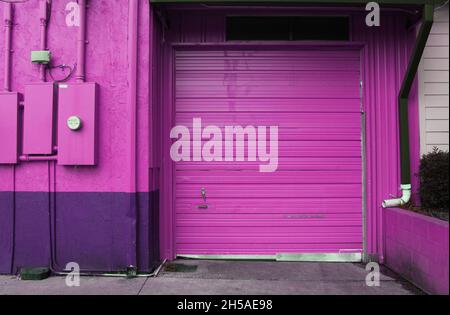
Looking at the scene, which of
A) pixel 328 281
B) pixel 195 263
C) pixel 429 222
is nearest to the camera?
pixel 429 222

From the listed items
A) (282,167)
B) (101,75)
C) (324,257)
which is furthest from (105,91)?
(324,257)

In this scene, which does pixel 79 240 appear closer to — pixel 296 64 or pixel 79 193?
pixel 79 193

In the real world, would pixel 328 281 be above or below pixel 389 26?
below

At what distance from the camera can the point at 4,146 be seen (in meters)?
5.29

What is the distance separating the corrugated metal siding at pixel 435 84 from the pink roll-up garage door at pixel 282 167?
0.94m

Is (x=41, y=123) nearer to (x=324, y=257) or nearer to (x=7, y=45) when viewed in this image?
(x=7, y=45)

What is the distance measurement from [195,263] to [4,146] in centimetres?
303

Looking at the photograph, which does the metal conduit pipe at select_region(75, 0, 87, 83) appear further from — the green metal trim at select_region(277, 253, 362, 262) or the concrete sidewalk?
the green metal trim at select_region(277, 253, 362, 262)

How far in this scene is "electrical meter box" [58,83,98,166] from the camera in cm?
517

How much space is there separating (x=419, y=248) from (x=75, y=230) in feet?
14.2

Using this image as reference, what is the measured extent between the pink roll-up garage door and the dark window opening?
242mm

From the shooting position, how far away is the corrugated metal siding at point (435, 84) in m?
5.91

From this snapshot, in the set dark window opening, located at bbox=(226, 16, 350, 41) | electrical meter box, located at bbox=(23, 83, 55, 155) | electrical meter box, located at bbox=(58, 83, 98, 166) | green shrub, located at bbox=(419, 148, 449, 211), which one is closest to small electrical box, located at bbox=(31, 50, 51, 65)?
electrical meter box, located at bbox=(23, 83, 55, 155)

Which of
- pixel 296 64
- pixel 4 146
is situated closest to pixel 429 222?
pixel 296 64
